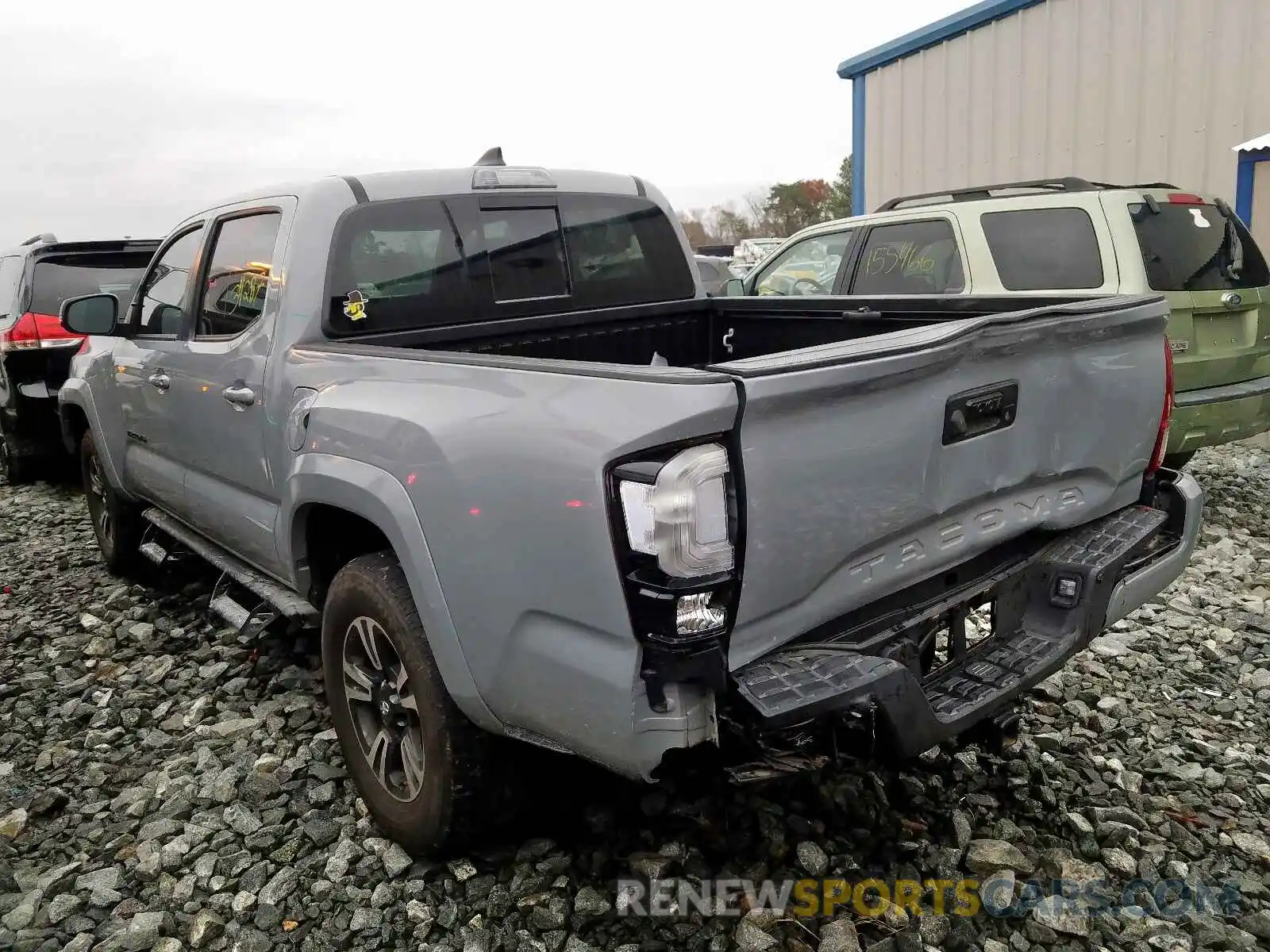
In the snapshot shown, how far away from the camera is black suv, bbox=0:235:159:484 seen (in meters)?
7.11

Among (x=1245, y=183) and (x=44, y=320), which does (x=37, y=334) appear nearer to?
(x=44, y=320)

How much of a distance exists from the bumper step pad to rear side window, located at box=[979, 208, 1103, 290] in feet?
9.48

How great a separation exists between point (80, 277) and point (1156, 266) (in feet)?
24.1

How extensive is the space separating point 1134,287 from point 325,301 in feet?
14.0

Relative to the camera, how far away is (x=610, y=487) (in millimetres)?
1877

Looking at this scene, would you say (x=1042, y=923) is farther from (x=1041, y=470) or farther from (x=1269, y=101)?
(x=1269, y=101)

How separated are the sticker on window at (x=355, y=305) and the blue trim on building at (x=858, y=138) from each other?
31.1ft

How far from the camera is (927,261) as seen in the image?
6031 millimetres

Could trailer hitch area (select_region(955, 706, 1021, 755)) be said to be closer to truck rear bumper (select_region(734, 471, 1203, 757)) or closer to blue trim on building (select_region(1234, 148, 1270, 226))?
truck rear bumper (select_region(734, 471, 1203, 757))

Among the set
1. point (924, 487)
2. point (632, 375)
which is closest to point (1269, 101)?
point (924, 487)

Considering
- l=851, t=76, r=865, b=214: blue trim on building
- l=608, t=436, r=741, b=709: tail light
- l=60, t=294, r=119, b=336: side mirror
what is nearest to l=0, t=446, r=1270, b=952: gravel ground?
l=608, t=436, r=741, b=709: tail light

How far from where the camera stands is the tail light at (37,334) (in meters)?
7.08

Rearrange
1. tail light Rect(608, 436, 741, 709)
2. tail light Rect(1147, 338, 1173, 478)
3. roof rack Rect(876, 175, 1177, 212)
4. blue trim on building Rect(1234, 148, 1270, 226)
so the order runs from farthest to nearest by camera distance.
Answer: blue trim on building Rect(1234, 148, 1270, 226)
roof rack Rect(876, 175, 1177, 212)
tail light Rect(1147, 338, 1173, 478)
tail light Rect(608, 436, 741, 709)

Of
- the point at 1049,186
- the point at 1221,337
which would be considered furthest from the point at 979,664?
the point at 1049,186
